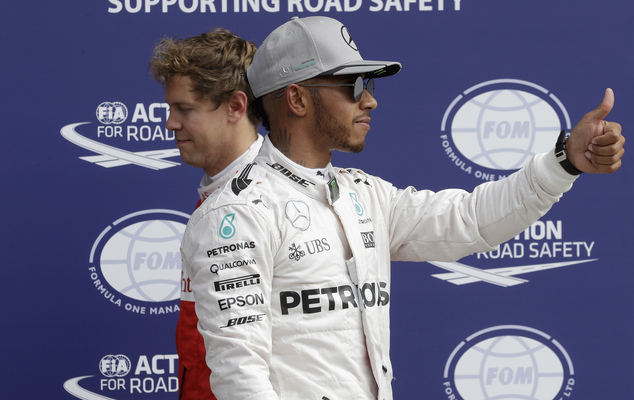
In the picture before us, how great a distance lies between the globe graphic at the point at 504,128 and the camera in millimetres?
2406

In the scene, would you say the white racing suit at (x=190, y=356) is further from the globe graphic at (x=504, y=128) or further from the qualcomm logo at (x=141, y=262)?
the globe graphic at (x=504, y=128)

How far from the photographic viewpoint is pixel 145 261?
7.89ft

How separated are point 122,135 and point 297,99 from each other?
1.15 meters

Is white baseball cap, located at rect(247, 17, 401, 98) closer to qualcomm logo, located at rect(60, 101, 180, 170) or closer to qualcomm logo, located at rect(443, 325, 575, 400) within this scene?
qualcomm logo, located at rect(60, 101, 180, 170)

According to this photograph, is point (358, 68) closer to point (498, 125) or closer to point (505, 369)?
point (498, 125)

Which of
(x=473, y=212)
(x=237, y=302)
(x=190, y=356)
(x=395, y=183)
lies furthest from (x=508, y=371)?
(x=237, y=302)

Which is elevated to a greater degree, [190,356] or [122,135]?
[122,135]

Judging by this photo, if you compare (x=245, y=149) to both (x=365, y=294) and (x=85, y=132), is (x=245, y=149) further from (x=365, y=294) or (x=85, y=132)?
(x=85, y=132)

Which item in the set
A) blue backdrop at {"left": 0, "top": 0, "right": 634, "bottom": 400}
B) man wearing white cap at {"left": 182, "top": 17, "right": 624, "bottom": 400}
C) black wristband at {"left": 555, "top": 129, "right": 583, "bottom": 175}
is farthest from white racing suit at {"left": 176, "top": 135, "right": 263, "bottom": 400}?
blue backdrop at {"left": 0, "top": 0, "right": 634, "bottom": 400}

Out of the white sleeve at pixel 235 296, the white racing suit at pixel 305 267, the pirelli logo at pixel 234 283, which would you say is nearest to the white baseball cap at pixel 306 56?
the white racing suit at pixel 305 267

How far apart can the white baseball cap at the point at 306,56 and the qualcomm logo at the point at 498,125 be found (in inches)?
40.6

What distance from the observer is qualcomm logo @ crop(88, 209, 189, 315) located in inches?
93.8

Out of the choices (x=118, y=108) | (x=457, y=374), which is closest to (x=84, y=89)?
(x=118, y=108)

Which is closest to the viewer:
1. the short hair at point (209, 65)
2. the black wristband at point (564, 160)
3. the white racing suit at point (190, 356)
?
the black wristband at point (564, 160)
